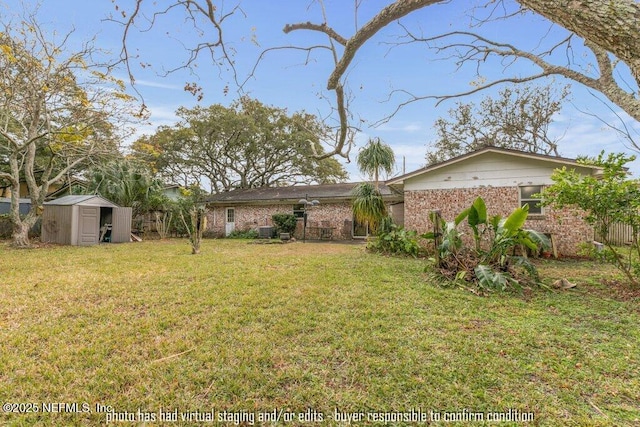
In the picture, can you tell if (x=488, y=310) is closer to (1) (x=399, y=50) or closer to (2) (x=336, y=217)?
(1) (x=399, y=50)

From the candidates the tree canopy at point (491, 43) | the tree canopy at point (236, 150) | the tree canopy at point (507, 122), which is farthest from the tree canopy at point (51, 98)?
the tree canopy at point (507, 122)

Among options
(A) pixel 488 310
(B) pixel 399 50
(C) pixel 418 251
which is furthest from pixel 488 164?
(A) pixel 488 310

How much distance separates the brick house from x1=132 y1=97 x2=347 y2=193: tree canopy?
1214 cm

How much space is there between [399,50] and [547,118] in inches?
735

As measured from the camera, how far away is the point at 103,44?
33.1 ft

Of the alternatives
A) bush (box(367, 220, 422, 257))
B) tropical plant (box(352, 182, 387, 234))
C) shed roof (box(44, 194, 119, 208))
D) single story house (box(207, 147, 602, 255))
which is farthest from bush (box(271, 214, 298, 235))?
shed roof (box(44, 194, 119, 208))

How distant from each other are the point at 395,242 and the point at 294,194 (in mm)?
9794

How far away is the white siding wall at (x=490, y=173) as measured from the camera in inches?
394

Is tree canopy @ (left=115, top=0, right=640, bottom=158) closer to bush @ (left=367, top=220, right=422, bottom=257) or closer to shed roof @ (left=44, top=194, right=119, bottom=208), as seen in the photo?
bush @ (left=367, top=220, right=422, bottom=257)

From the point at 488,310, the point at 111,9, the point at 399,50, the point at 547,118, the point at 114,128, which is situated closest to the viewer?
the point at 111,9

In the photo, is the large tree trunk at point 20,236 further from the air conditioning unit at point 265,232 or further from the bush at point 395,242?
the bush at point 395,242

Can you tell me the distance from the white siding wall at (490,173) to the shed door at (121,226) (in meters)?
13.9

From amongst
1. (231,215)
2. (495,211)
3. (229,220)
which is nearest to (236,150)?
(231,215)

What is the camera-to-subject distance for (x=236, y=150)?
2477 centimetres
